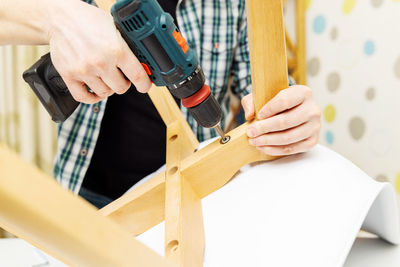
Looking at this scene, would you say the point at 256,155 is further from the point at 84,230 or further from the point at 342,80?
the point at 342,80

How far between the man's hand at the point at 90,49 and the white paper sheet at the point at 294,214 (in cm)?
22

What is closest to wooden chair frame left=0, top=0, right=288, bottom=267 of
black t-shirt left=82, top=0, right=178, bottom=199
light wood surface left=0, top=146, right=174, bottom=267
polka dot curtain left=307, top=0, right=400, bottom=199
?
light wood surface left=0, top=146, right=174, bottom=267

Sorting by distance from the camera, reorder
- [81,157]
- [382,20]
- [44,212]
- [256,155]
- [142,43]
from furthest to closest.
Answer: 1. [382,20]
2. [81,157]
3. [256,155]
4. [142,43]
5. [44,212]

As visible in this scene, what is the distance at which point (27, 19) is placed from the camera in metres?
0.45

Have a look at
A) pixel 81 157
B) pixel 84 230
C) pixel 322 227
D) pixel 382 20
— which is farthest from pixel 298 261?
pixel 382 20

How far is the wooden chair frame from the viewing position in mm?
192

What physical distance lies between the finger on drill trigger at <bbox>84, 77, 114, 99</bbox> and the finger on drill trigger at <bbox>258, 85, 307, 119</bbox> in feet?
0.70

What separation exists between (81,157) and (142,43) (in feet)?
1.50

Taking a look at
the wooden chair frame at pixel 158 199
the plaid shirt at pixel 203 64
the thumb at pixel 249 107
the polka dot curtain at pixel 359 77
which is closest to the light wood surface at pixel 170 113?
the wooden chair frame at pixel 158 199

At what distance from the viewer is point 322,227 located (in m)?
0.42

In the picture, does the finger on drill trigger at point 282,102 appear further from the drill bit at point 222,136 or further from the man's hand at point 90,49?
the man's hand at point 90,49

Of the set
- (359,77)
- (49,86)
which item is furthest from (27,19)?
(359,77)

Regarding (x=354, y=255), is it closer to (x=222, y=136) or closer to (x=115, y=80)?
(x=222, y=136)

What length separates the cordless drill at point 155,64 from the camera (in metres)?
0.38
